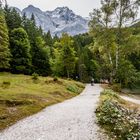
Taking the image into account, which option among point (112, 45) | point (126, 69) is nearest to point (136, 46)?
point (112, 45)

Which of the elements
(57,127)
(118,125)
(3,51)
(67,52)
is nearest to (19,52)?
(3,51)

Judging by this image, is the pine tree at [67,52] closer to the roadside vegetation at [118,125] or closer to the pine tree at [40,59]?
the pine tree at [40,59]

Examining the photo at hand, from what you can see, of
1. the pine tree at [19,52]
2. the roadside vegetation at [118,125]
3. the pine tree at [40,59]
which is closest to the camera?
the roadside vegetation at [118,125]

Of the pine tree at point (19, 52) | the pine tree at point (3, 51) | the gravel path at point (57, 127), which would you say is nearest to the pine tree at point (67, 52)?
the pine tree at point (19, 52)

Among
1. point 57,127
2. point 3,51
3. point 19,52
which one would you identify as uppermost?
point 19,52

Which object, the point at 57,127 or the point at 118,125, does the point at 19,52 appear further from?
the point at 118,125

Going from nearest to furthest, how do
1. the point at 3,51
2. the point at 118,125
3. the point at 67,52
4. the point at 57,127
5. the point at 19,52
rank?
the point at 118,125, the point at 57,127, the point at 3,51, the point at 19,52, the point at 67,52

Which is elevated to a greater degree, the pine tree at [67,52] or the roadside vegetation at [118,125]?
the pine tree at [67,52]

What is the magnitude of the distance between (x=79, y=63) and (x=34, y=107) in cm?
8830

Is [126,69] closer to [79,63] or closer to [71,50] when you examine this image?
[71,50]

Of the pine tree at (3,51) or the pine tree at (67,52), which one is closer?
the pine tree at (3,51)

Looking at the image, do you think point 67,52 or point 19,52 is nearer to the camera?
point 19,52

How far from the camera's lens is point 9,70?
83.7 m

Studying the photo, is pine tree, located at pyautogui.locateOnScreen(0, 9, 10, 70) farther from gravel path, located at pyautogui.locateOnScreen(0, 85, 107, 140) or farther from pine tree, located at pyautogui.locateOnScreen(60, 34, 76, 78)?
gravel path, located at pyautogui.locateOnScreen(0, 85, 107, 140)
